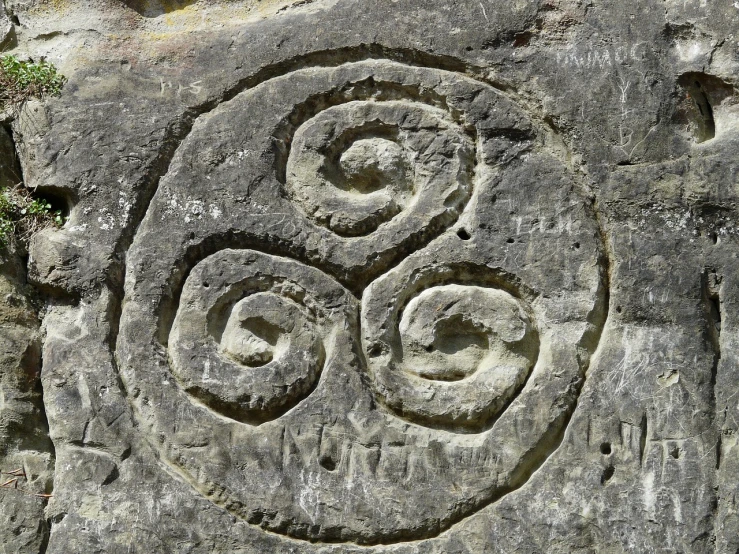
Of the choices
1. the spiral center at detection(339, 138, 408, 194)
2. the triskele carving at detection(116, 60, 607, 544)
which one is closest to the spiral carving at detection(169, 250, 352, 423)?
the triskele carving at detection(116, 60, 607, 544)

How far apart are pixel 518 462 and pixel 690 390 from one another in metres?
0.66

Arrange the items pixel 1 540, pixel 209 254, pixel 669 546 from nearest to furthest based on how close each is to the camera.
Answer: pixel 669 546, pixel 1 540, pixel 209 254

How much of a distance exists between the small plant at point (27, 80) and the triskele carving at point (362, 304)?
0.65 meters

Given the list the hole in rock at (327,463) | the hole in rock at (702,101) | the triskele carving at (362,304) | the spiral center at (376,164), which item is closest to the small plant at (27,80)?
the triskele carving at (362,304)

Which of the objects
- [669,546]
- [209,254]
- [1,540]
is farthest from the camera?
[209,254]

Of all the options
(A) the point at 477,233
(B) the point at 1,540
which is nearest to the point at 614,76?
(A) the point at 477,233

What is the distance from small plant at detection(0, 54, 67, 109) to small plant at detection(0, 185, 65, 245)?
0.45m

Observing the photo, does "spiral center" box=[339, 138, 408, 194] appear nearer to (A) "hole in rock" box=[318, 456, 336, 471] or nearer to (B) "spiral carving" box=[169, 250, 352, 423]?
(B) "spiral carving" box=[169, 250, 352, 423]

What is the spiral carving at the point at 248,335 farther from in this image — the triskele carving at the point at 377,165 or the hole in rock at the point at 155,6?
the hole in rock at the point at 155,6

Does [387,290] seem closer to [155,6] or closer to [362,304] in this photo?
[362,304]

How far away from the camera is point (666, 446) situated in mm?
3684

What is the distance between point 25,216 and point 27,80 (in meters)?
0.59

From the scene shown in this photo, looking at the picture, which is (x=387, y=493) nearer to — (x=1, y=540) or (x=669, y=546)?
(x=669, y=546)

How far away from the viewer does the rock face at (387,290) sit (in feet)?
12.2
